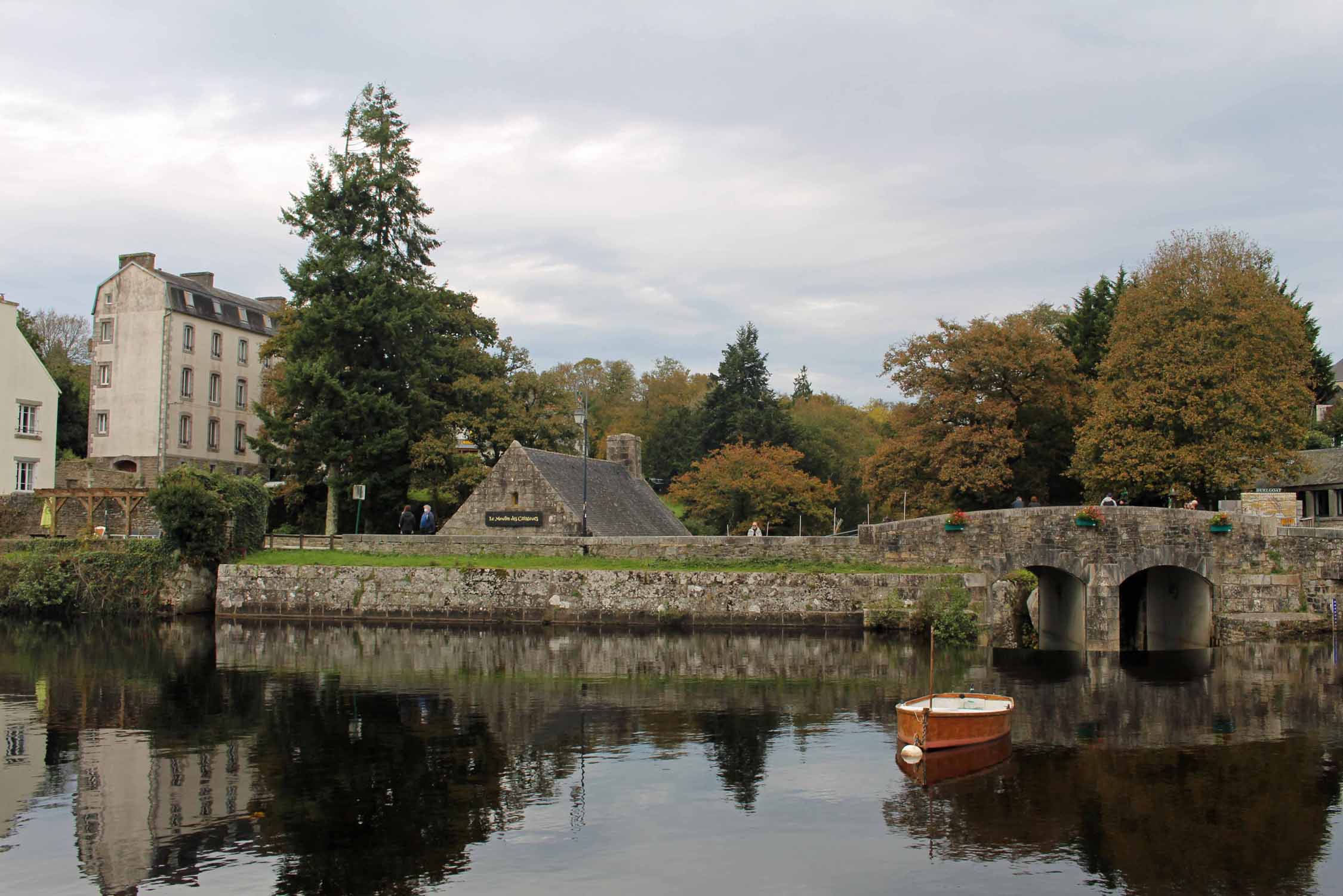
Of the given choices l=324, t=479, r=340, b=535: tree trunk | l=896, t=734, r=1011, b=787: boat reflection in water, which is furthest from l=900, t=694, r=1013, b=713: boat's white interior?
l=324, t=479, r=340, b=535: tree trunk

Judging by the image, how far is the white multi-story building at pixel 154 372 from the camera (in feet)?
176

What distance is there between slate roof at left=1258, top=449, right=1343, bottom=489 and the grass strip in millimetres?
19061

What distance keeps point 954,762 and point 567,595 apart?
17.0 meters

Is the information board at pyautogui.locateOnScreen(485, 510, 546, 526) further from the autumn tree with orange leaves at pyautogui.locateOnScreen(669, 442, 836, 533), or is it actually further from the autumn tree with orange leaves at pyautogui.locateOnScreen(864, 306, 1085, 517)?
the autumn tree with orange leaves at pyautogui.locateOnScreen(669, 442, 836, 533)

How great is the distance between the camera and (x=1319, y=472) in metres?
42.7

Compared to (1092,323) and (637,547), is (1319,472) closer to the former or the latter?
(1092,323)

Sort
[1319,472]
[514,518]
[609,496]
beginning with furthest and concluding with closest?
[1319,472], [609,496], [514,518]

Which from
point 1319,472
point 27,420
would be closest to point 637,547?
point 1319,472

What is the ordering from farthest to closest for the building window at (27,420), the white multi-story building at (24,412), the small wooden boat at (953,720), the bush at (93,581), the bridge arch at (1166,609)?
the building window at (27,420), the white multi-story building at (24,412), the bush at (93,581), the bridge arch at (1166,609), the small wooden boat at (953,720)

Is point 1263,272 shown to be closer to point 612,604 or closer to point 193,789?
point 612,604

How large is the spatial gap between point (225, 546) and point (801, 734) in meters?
23.2

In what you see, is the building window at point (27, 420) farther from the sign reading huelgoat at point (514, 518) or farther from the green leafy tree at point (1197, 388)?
the green leafy tree at point (1197, 388)

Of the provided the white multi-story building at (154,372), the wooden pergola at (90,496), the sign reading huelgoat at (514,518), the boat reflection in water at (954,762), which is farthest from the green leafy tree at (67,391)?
the boat reflection in water at (954,762)

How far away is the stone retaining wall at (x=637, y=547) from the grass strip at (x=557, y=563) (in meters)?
0.15
